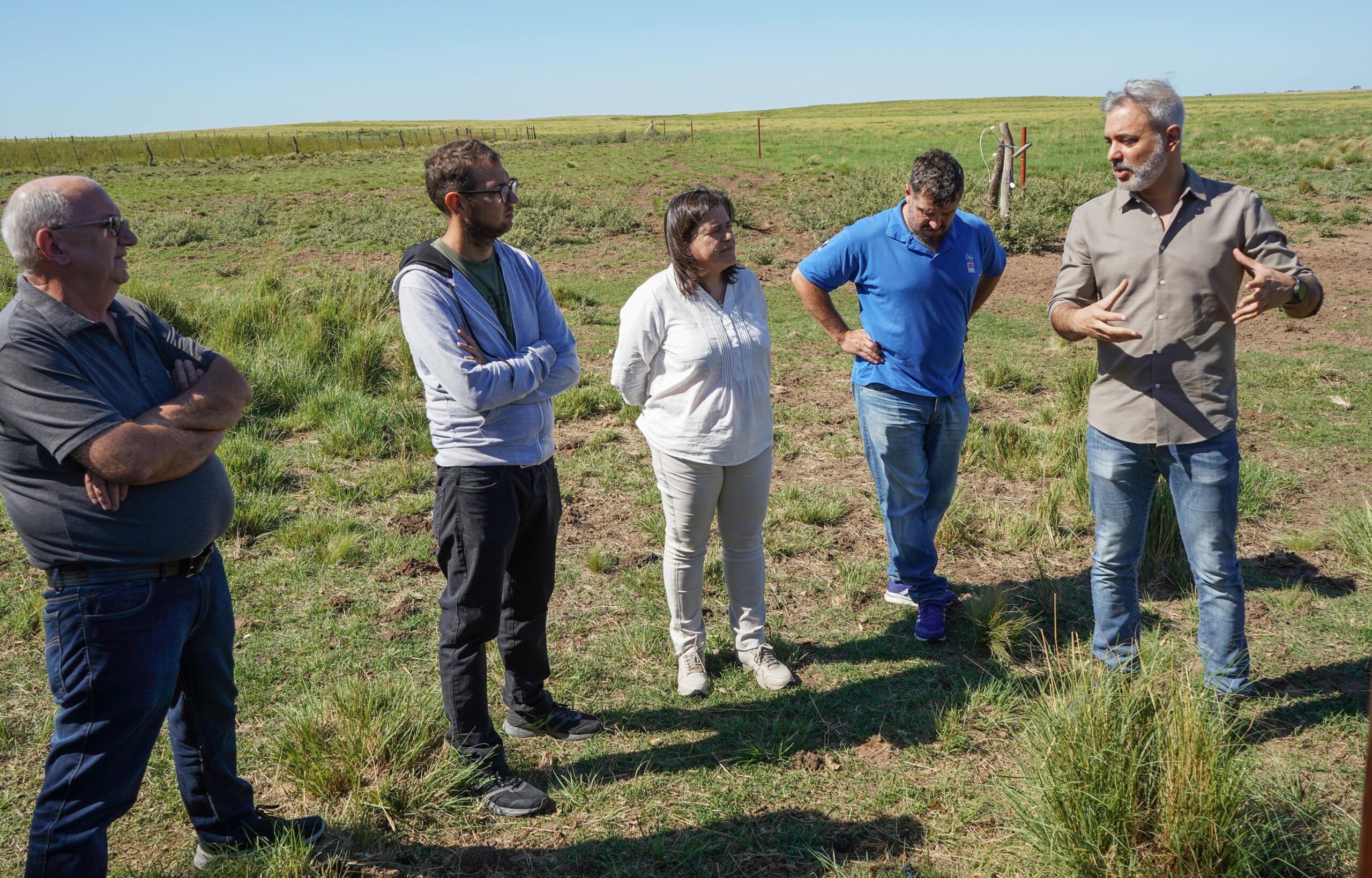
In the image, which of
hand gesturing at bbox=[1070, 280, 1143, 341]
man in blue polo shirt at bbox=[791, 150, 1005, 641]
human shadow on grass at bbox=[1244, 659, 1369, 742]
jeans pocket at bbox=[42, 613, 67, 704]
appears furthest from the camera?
man in blue polo shirt at bbox=[791, 150, 1005, 641]

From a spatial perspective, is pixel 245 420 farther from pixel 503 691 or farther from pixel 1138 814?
pixel 1138 814

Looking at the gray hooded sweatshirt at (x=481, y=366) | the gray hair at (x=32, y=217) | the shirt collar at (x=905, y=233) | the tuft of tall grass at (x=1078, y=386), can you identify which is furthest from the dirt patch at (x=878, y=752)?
the tuft of tall grass at (x=1078, y=386)

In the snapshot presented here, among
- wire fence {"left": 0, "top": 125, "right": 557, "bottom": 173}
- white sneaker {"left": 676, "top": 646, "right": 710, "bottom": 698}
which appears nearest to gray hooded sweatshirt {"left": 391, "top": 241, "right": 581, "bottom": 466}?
white sneaker {"left": 676, "top": 646, "right": 710, "bottom": 698}

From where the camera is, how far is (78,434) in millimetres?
2199

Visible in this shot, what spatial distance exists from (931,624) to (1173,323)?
169cm

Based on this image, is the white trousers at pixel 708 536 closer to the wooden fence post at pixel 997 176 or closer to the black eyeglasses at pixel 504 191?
the black eyeglasses at pixel 504 191

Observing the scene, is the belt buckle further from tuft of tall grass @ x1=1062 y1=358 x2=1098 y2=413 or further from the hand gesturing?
tuft of tall grass @ x1=1062 y1=358 x2=1098 y2=413

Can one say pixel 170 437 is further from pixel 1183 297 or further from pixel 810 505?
pixel 810 505

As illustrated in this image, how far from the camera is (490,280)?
3172mm

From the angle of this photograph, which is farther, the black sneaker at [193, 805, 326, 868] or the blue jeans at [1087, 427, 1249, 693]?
the blue jeans at [1087, 427, 1249, 693]

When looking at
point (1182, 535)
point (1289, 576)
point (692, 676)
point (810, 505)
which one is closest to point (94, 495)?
point (692, 676)

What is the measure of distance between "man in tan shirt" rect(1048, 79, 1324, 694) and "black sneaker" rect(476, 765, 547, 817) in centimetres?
207

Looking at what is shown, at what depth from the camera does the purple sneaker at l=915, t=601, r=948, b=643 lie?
13.9 ft

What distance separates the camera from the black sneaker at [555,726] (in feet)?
11.8
